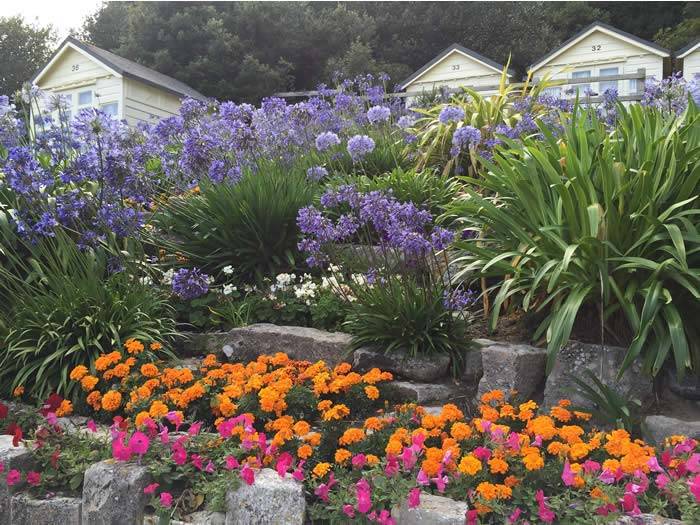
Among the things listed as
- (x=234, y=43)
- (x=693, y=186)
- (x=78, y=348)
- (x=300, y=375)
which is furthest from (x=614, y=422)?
(x=234, y=43)

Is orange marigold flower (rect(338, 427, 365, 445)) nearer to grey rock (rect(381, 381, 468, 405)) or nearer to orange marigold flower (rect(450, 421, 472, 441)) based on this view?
orange marigold flower (rect(450, 421, 472, 441))

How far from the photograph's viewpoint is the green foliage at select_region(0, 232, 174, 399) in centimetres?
360

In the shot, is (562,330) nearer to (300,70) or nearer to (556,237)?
(556,237)

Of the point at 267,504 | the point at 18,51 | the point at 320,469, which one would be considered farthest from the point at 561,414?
the point at 18,51

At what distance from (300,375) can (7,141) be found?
273 centimetres

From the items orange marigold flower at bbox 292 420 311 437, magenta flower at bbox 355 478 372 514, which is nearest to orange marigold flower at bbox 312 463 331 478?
magenta flower at bbox 355 478 372 514

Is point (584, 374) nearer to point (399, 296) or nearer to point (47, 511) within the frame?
point (399, 296)

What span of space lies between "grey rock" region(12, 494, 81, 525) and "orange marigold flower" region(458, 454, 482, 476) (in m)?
1.52

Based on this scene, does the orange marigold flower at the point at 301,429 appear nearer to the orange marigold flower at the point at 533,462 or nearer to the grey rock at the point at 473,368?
the orange marigold flower at the point at 533,462

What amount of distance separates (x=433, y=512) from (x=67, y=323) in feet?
8.30

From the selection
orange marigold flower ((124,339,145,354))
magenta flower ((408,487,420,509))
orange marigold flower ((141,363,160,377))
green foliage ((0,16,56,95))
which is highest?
green foliage ((0,16,56,95))

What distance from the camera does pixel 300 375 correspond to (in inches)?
128

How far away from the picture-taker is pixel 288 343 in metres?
3.79

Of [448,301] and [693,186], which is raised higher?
[693,186]
